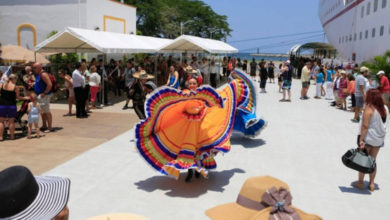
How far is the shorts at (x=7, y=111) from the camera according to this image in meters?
7.75

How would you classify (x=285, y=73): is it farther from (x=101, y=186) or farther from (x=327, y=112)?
(x=101, y=186)

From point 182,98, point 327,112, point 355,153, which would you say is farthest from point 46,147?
point 327,112

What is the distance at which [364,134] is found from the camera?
5.27 m

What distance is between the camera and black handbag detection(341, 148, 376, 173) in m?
5.04

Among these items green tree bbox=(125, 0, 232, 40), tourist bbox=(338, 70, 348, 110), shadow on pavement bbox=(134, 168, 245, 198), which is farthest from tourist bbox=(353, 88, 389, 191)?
green tree bbox=(125, 0, 232, 40)

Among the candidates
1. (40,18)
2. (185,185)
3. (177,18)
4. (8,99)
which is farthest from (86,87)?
(177,18)

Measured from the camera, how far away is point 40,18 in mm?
20422

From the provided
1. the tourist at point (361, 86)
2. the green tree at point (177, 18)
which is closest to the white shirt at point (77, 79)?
the tourist at point (361, 86)

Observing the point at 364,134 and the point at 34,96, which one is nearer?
the point at 364,134

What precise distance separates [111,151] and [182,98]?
101 inches

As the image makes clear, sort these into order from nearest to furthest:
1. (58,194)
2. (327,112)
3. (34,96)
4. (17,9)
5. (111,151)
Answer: (58,194), (111,151), (34,96), (327,112), (17,9)

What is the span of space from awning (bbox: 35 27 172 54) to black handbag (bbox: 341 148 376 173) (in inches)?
364

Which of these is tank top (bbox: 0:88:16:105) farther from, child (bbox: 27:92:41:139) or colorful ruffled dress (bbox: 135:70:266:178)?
colorful ruffled dress (bbox: 135:70:266:178)

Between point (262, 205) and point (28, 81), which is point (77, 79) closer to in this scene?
point (28, 81)
